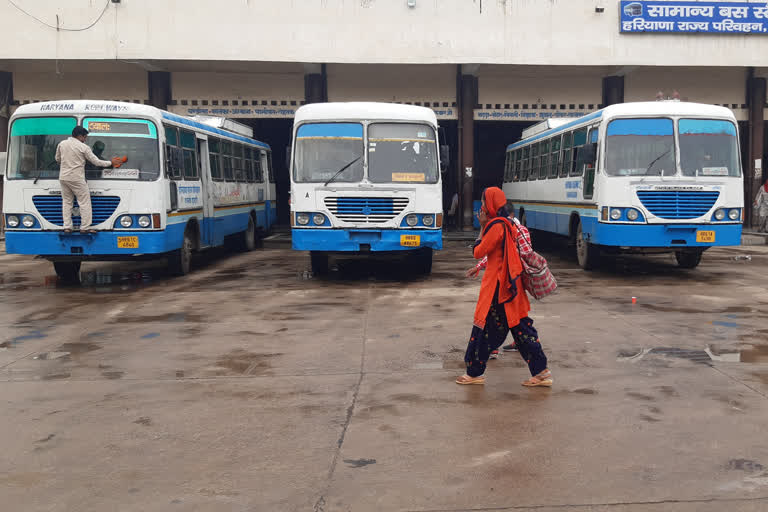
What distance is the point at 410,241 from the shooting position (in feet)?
38.0

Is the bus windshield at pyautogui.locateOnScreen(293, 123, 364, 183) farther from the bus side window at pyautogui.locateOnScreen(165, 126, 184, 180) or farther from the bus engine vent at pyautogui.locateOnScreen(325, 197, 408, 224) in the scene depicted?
the bus side window at pyautogui.locateOnScreen(165, 126, 184, 180)

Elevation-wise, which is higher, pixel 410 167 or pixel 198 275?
pixel 410 167

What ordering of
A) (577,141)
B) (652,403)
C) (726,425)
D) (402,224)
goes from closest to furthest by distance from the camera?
(726,425), (652,403), (402,224), (577,141)

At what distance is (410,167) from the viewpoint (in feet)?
38.9

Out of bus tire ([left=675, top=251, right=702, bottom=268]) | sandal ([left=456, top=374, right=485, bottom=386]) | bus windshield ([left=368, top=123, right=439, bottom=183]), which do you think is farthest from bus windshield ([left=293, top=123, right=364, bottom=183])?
sandal ([left=456, top=374, right=485, bottom=386])

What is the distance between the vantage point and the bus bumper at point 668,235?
464 inches

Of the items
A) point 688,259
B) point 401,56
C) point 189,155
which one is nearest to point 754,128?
point 401,56

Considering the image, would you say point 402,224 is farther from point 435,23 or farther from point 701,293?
point 435,23

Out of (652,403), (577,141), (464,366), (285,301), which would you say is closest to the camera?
(652,403)

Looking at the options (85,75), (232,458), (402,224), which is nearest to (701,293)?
(402,224)

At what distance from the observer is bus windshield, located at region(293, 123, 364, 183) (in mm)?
11727

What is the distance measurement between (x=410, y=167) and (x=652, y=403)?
287 inches

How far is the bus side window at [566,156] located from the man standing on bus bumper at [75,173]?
27.7 ft

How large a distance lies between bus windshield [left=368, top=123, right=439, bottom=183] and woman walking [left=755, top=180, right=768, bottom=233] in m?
14.2
